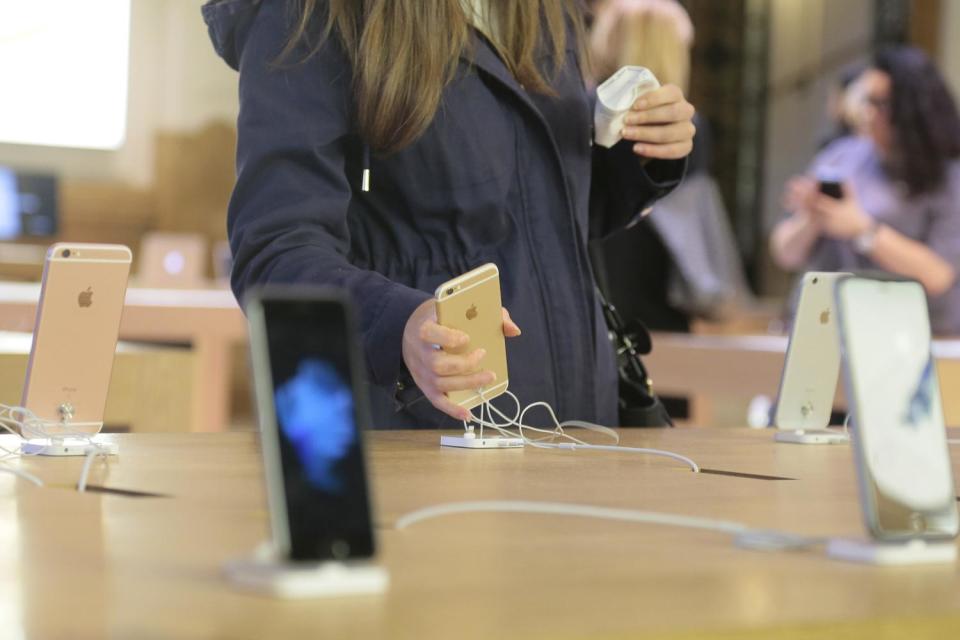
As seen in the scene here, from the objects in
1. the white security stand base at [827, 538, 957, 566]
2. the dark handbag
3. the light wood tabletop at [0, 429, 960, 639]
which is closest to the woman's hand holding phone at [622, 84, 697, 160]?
the dark handbag

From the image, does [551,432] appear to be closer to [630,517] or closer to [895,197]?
[630,517]

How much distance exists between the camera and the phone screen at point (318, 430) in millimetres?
528

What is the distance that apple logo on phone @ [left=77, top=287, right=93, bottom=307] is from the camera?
107 cm

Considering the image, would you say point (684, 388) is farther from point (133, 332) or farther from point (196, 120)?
point (196, 120)

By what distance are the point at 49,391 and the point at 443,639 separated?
2.22 feet

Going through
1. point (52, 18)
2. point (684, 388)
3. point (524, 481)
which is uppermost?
point (52, 18)

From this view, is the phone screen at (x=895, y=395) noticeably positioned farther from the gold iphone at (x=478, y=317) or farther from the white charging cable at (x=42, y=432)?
the white charging cable at (x=42, y=432)

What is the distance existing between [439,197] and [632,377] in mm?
318

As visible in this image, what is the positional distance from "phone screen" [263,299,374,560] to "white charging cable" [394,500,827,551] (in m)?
0.14

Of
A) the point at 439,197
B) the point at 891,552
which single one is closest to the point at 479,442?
the point at 439,197

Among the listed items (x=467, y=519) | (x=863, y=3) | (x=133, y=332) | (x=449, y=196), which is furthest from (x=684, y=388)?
Answer: (x=863, y=3)

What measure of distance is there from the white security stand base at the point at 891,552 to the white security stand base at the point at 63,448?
0.53 metres

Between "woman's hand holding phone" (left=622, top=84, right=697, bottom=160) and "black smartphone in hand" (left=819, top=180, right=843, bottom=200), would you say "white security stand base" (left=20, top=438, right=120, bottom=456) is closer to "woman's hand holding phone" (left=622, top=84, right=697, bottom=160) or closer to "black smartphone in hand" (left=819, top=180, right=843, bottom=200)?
"woman's hand holding phone" (left=622, top=84, right=697, bottom=160)

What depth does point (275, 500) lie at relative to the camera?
1.71 ft
